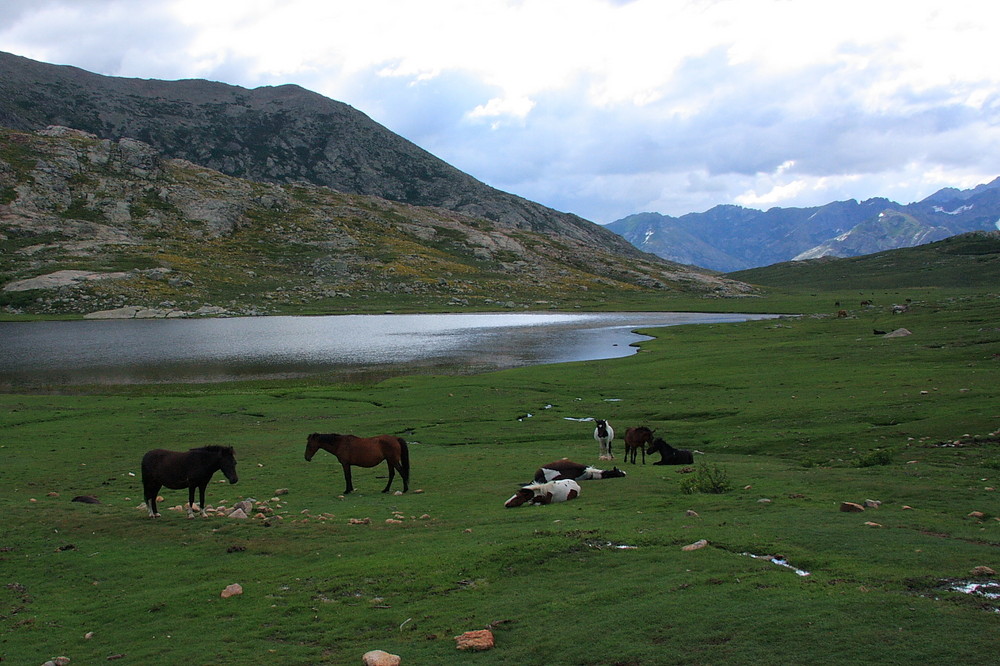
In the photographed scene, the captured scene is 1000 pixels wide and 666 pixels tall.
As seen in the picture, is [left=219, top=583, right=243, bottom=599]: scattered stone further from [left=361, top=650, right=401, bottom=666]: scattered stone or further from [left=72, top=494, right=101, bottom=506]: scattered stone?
[left=72, top=494, right=101, bottom=506]: scattered stone

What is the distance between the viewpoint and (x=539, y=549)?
12258mm

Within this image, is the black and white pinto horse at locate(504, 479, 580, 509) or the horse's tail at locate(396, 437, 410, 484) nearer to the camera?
the black and white pinto horse at locate(504, 479, 580, 509)

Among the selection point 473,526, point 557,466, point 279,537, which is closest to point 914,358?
point 557,466

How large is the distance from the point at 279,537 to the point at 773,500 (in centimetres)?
1138

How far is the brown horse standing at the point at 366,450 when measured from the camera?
19.8m

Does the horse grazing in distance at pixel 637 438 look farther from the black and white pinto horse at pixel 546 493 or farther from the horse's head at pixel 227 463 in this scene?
the horse's head at pixel 227 463

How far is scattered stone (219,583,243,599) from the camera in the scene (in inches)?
444

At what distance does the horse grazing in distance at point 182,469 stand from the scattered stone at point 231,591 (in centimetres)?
569

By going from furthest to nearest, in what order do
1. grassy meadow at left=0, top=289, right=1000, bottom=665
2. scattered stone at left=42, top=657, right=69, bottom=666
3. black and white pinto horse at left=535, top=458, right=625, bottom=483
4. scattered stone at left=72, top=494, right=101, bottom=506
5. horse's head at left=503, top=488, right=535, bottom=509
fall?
black and white pinto horse at left=535, top=458, right=625, bottom=483 → scattered stone at left=72, top=494, right=101, bottom=506 → horse's head at left=503, top=488, right=535, bottom=509 → scattered stone at left=42, top=657, right=69, bottom=666 → grassy meadow at left=0, top=289, right=1000, bottom=665

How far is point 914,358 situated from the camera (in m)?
43.3

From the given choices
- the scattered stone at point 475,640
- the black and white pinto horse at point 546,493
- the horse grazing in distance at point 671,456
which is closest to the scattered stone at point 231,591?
the scattered stone at point 475,640

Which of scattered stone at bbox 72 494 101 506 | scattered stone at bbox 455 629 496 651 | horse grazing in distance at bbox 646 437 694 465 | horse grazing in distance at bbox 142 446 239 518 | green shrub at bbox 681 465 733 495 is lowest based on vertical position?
horse grazing in distance at bbox 646 437 694 465

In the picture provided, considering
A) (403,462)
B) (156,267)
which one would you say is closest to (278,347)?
(403,462)

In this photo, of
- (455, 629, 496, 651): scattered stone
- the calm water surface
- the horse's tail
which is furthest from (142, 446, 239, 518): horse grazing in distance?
the calm water surface
